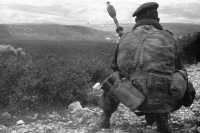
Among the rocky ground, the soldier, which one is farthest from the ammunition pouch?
the rocky ground

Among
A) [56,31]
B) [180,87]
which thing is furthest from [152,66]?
[56,31]

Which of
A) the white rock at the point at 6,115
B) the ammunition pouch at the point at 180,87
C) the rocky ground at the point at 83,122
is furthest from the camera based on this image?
the white rock at the point at 6,115

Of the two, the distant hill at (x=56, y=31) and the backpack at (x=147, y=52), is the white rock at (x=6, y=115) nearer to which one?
the backpack at (x=147, y=52)

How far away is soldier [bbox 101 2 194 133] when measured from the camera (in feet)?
18.2

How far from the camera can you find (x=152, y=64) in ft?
18.2

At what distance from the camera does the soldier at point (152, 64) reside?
5555 millimetres

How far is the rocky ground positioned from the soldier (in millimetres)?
994

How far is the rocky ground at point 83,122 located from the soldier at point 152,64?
0.99 metres

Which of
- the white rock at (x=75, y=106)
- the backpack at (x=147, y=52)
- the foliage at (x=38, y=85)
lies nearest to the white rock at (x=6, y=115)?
the foliage at (x=38, y=85)

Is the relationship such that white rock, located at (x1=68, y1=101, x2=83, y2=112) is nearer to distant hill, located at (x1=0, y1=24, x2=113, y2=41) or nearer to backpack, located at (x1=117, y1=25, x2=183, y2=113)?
backpack, located at (x1=117, y1=25, x2=183, y2=113)

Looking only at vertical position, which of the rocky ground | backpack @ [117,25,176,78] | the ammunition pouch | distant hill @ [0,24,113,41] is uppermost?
distant hill @ [0,24,113,41]

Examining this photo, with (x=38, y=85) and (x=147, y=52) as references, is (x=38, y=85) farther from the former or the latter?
(x=147, y=52)

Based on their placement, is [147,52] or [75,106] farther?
[75,106]

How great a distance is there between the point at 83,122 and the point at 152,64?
2.54 m
